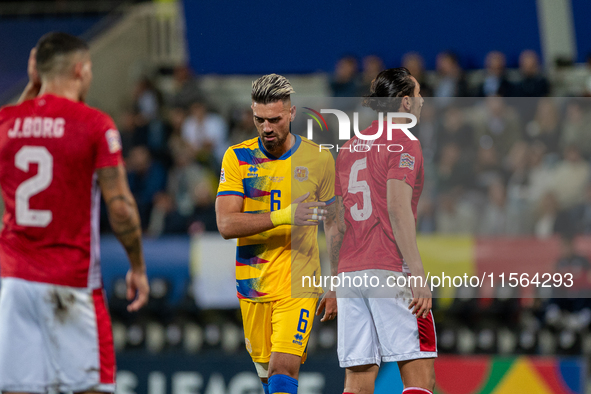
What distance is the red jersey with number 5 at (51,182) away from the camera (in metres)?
4.14

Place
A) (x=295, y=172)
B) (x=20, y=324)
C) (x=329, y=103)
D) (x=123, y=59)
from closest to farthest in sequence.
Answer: (x=20, y=324), (x=295, y=172), (x=329, y=103), (x=123, y=59)

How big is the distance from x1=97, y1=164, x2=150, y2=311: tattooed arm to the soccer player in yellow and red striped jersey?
2.50 ft

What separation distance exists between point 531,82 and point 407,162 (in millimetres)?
5210

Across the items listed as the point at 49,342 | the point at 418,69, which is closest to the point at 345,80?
the point at 418,69

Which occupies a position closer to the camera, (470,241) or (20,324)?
(20,324)

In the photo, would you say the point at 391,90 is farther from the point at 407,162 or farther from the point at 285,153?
the point at 285,153

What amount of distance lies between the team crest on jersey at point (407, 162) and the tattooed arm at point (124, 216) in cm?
169

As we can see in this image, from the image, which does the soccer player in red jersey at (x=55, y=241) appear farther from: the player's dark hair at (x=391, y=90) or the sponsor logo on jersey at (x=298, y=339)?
the player's dark hair at (x=391, y=90)

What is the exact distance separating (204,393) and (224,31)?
4.28 metres

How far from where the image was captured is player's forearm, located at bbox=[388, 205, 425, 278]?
4637 mm

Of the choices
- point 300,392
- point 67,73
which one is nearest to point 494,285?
point 300,392

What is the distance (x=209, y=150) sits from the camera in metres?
9.48

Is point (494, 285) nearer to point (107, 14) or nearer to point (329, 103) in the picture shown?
point (329, 103)

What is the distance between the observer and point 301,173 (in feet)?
16.7
